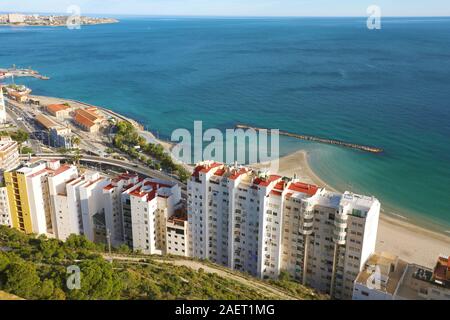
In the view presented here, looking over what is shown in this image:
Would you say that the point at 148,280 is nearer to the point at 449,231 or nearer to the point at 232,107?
the point at 449,231

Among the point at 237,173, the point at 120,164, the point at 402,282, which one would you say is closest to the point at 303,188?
the point at 237,173

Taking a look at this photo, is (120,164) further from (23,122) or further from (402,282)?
(402,282)

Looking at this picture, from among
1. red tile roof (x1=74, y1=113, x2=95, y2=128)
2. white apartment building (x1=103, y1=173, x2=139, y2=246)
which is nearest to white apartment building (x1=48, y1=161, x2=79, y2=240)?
white apartment building (x1=103, y1=173, x2=139, y2=246)

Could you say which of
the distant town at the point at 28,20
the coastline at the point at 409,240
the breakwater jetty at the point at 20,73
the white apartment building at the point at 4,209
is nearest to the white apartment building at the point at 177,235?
the white apartment building at the point at 4,209

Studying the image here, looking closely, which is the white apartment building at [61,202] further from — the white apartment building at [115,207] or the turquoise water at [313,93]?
the turquoise water at [313,93]

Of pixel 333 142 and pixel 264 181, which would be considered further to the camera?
pixel 333 142

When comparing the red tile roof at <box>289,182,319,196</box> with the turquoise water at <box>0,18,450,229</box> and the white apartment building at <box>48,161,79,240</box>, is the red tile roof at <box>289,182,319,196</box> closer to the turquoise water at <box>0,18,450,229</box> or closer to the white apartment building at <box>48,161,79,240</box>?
the white apartment building at <box>48,161,79,240</box>
